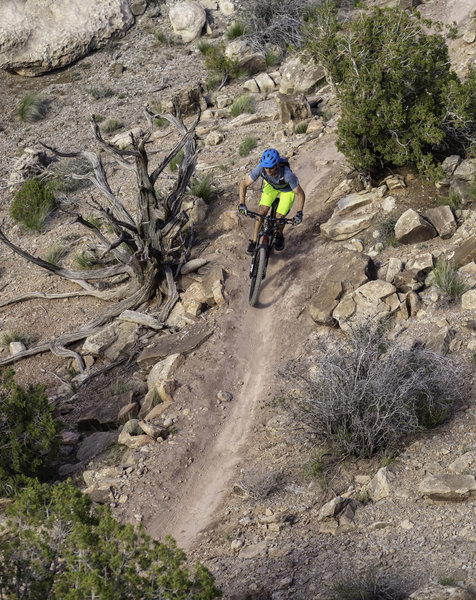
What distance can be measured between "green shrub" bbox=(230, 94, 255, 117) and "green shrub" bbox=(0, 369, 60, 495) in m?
10.4

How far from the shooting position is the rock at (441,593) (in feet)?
11.5

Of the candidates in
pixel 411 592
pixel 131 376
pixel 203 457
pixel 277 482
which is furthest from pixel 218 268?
pixel 411 592

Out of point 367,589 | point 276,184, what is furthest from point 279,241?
point 367,589

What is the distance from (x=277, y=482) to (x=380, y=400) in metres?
1.16

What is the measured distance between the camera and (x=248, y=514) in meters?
5.45

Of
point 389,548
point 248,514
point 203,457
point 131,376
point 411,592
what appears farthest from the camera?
point 131,376

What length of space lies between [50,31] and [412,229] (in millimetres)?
14855

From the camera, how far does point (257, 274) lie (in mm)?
8258

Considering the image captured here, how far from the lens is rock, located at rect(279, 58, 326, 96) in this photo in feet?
50.3

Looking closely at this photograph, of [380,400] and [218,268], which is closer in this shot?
[380,400]

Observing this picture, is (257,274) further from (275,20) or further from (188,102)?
(275,20)

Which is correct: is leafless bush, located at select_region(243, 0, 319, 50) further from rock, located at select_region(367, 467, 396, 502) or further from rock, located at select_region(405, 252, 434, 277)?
rock, located at select_region(367, 467, 396, 502)

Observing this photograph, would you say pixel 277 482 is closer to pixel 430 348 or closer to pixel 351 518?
pixel 351 518

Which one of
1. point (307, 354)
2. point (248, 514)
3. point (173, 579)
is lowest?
point (307, 354)
